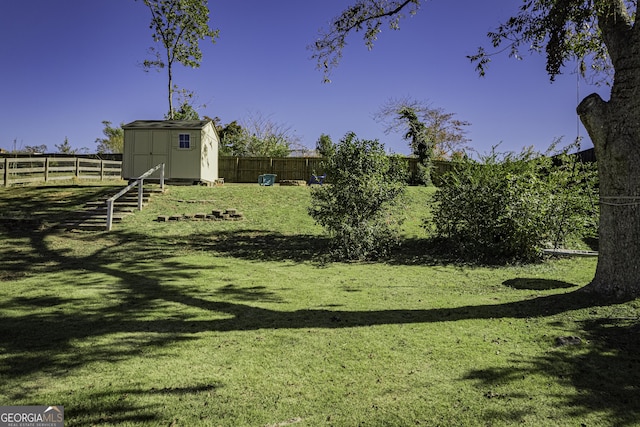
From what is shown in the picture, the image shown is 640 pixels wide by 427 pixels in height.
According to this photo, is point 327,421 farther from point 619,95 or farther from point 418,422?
point 619,95

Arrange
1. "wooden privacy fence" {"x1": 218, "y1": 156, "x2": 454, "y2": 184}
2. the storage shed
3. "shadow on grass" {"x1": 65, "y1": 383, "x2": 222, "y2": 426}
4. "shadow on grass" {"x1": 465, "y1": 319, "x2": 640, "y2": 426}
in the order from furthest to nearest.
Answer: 1. "wooden privacy fence" {"x1": 218, "y1": 156, "x2": 454, "y2": 184}
2. the storage shed
3. "shadow on grass" {"x1": 465, "y1": 319, "x2": 640, "y2": 426}
4. "shadow on grass" {"x1": 65, "y1": 383, "x2": 222, "y2": 426}

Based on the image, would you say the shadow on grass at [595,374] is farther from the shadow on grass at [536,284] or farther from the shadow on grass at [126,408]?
the shadow on grass at [536,284]

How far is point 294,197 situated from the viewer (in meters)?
18.5

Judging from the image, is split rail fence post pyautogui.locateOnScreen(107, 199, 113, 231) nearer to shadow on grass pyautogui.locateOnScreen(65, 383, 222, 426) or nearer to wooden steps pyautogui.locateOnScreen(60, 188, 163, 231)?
wooden steps pyautogui.locateOnScreen(60, 188, 163, 231)

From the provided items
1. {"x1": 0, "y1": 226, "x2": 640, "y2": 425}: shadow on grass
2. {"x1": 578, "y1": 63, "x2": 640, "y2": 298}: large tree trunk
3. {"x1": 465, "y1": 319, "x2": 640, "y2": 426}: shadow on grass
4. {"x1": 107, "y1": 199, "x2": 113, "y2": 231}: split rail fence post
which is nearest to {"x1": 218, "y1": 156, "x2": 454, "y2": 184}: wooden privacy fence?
{"x1": 107, "y1": 199, "x2": 113, "y2": 231}: split rail fence post

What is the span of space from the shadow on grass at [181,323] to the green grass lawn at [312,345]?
0.02m

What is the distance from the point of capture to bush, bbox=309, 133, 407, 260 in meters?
9.86

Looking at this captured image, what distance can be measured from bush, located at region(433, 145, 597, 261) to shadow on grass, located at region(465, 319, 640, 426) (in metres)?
5.06

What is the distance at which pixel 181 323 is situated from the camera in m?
4.82

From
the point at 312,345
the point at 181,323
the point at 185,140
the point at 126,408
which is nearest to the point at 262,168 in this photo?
the point at 185,140

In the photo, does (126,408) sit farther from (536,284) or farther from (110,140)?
(110,140)

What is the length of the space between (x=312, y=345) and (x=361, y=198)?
6256mm

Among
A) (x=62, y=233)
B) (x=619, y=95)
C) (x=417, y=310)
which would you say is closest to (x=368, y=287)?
(x=417, y=310)

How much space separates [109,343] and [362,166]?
7367mm
